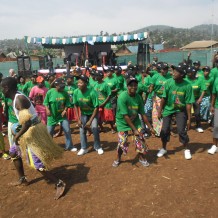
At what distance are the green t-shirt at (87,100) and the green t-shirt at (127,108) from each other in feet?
3.26

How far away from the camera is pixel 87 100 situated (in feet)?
20.7

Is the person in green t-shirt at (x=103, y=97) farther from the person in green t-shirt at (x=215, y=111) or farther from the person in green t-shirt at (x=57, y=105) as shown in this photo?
the person in green t-shirt at (x=215, y=111)

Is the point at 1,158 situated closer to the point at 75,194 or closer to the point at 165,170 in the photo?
the point at 75,194

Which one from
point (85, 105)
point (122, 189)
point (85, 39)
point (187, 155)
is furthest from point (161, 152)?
point (85, 39)

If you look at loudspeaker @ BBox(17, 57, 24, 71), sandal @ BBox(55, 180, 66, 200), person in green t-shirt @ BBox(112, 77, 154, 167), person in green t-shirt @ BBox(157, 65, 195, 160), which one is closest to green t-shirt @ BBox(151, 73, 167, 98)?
person in green t-shirt @ BBox(157, 65, 195, 160)

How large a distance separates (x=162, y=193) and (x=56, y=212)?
1760 millimetres

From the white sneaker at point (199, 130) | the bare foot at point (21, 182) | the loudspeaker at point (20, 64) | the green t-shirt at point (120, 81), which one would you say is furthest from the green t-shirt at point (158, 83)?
the loudspeaker at point (20, 64)

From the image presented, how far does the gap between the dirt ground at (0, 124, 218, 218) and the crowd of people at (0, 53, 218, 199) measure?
24 cm

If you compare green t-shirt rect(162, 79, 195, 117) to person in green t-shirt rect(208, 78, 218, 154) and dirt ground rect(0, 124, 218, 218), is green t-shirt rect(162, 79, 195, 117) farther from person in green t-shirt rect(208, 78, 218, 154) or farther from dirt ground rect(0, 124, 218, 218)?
dirt ground rect(0, 124, 218, 218)

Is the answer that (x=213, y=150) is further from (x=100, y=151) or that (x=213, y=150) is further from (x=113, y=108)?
(x=113, y=108)

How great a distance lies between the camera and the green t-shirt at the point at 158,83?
7.62 m

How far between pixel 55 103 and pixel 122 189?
2.86 m

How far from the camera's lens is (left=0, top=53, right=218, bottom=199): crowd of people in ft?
15.1

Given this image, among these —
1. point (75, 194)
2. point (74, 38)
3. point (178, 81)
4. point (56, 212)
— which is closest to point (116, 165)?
point (75, 194)
